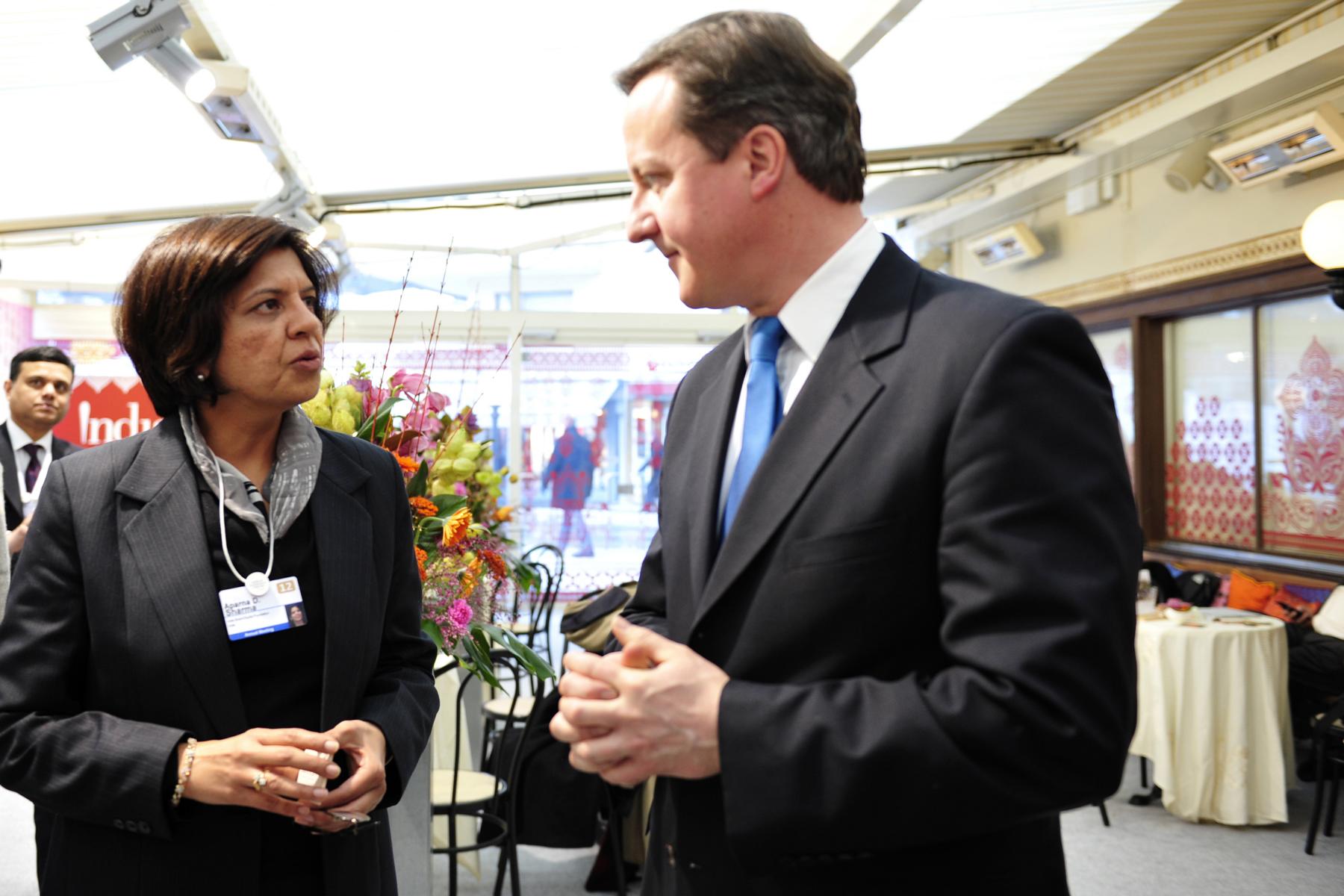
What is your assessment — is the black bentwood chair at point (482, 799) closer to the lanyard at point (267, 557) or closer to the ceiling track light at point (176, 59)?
the lanyard at point (267, 557)

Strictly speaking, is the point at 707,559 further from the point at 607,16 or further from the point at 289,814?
the point at 607,16

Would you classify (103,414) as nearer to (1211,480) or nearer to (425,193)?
(425,193)

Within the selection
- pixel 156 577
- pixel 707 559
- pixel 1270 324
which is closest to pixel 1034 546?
pixel 707 559

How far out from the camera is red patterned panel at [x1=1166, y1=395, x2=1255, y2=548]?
6887mm

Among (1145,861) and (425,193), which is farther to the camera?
(425,193)

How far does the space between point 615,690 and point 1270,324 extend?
6.88m

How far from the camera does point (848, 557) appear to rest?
94cm

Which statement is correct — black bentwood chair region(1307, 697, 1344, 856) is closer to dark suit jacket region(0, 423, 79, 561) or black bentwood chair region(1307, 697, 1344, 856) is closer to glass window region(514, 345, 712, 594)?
dark suit jacket region(0, 423, 79, 561)

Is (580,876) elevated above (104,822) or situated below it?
below

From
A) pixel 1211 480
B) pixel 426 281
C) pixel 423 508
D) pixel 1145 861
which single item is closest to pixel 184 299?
pixel 423 508

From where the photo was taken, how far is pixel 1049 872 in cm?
102

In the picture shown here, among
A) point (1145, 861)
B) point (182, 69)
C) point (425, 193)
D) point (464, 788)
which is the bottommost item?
point (1145, 861)

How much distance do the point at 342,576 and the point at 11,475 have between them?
4246 millimetres

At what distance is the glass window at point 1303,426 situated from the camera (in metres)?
6.12
